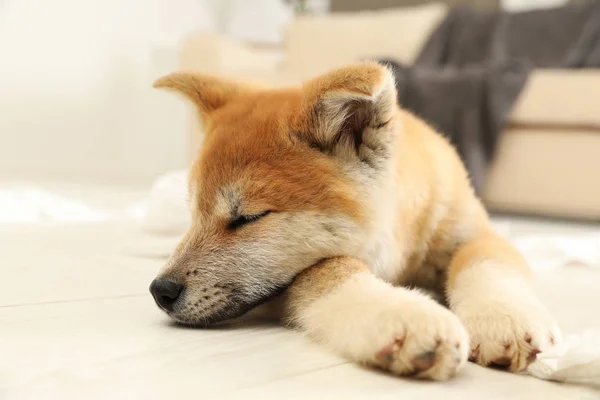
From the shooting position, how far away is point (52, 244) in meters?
1.95

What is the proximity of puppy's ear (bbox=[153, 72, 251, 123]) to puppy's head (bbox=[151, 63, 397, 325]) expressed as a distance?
0.68ft

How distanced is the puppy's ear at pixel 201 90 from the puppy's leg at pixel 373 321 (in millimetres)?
483

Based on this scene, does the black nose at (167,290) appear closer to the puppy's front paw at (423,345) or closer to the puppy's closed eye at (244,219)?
the puppy's closed eye at (244,219)

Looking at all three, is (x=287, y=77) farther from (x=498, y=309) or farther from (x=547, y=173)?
(x=498, y=309)

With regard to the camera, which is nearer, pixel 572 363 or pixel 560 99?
pixel 572 363

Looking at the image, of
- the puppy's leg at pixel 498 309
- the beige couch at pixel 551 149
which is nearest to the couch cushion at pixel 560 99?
the beige couch at pixel 551 149

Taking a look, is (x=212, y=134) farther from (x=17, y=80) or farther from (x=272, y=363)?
(x=17, y=80)

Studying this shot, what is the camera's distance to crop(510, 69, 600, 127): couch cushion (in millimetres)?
3021

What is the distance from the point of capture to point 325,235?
115 cm

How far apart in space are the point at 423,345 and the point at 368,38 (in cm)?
376

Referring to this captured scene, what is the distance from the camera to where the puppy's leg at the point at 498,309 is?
945mm

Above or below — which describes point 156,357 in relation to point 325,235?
below

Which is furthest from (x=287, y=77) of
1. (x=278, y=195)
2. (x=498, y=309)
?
(x=498, y=309)

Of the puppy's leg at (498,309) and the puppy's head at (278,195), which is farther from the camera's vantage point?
the puppy's head at (278,195)
